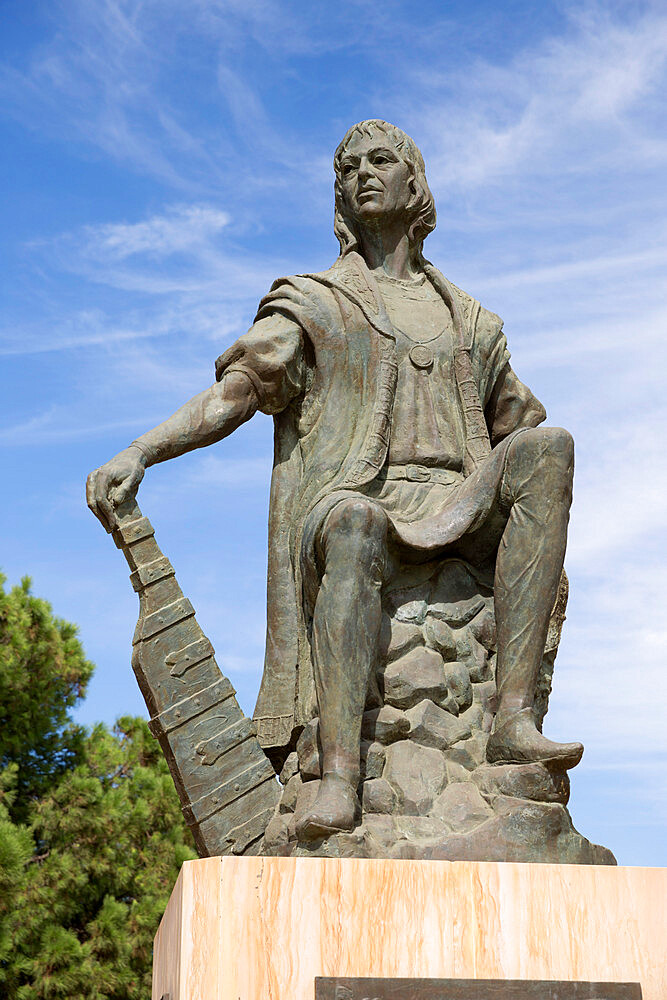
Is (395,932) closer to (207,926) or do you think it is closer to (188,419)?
(207,926)

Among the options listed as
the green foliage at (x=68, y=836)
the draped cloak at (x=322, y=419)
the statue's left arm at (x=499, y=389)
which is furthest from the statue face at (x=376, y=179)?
the green foliage at (x=68, y=836)

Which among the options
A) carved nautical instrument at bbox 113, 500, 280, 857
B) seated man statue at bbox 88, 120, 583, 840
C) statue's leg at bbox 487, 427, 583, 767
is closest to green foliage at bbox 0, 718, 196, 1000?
carved nautical instrument at bbox 113, 500, 280, 857

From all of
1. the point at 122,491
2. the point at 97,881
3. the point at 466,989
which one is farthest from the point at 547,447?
the point at 97,881

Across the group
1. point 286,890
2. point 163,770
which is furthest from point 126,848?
point 286,890

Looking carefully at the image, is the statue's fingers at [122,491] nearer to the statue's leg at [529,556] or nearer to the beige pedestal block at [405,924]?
the statue's leg at [529,556]

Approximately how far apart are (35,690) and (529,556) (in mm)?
9367

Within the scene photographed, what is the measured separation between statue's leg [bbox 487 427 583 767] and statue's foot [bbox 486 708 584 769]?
34 millimetres

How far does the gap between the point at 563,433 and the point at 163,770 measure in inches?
434

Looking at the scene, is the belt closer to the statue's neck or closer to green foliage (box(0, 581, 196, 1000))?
the statue's neck

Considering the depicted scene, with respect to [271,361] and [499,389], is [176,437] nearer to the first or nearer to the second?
[271,361]

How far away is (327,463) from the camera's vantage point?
5.43 metres

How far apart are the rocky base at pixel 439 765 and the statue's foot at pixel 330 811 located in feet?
0.11

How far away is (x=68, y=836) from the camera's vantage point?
1316 cm

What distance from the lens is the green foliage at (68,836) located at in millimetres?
12242
